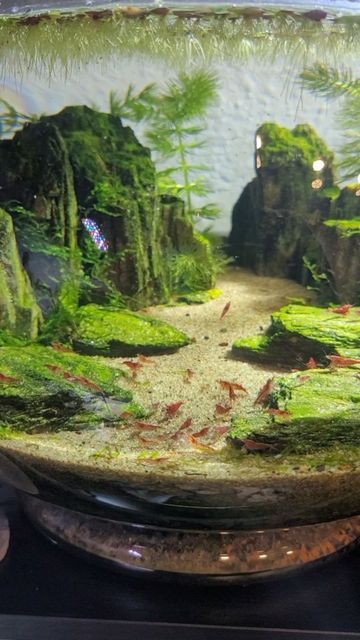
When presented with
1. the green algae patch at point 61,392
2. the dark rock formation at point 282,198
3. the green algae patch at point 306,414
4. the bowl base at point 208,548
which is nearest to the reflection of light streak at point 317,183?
the dark rock formation at point 282,198

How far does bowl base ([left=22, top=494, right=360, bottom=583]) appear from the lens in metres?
1.01

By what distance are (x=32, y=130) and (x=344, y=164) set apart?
417 millimetres

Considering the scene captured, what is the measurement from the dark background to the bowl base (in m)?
0.02

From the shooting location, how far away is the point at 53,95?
84 cm

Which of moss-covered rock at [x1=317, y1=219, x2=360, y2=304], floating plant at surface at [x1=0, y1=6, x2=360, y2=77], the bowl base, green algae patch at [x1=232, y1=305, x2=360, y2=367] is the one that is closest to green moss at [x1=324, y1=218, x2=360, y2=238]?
moss-covered rock at [x1=317, y1=219, x2=360, y2=304]

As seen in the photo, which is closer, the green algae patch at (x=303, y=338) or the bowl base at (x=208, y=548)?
the green algae patch at (x=303, y=338)

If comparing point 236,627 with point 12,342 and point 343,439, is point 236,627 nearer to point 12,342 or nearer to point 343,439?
point 343,439

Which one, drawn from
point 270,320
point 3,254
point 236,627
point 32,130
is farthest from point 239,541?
point 32,130

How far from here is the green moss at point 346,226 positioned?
834mm

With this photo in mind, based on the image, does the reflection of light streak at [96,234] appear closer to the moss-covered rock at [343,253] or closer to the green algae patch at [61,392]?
the green algae patch at [61,392]

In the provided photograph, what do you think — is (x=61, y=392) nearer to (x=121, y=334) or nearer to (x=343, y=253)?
(x=121, y=334)

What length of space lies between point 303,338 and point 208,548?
407mm

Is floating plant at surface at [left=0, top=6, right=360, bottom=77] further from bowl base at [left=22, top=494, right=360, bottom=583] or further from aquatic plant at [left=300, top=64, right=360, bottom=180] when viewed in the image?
bowl base at [left=22, top=494, right=360, bottom=583]

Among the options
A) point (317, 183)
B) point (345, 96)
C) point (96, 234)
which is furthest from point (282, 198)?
point (96, 234)
